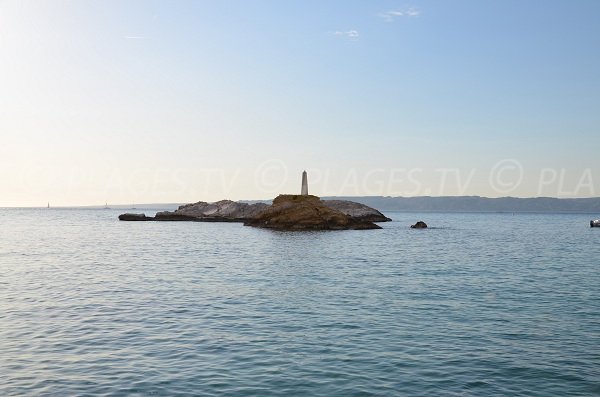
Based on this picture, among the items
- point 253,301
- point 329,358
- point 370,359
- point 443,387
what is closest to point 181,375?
point 329,358

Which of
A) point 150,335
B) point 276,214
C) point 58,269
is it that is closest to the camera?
point 150,335

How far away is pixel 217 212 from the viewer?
15262cm

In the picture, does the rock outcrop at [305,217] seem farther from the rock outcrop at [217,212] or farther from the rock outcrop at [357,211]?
the rock outcrop at [357,211]

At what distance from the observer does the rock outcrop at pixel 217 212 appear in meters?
148

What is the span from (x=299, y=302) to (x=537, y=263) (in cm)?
2918

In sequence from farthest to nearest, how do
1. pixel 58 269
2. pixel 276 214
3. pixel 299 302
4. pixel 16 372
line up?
pixel 276 214 < pixel 58 269 < pixel 299 302 < pixel 16 372

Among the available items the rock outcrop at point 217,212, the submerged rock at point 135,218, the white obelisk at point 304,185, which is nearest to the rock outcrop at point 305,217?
the white obelisk at point 304,185

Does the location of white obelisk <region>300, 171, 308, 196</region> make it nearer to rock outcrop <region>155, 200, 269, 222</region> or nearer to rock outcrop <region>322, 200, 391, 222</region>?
rock outcrop <region>155, 200, 269, 222</region>

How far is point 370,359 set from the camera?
15.2m

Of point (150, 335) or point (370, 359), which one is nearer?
point (370, 359)

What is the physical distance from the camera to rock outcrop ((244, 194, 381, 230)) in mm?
100000

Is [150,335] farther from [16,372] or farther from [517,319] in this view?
[517,319]

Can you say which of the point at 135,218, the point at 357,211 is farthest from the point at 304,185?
the point at 135,218

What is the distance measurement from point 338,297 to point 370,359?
1126 centimetres
